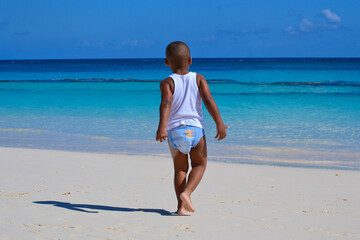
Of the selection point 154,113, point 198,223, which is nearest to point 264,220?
point 198,223

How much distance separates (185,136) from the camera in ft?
11.6

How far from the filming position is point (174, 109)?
358 centimetres

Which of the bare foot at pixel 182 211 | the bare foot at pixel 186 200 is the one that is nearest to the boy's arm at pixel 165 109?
the bare foot at pixel 186 200

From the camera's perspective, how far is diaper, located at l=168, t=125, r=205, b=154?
11.6ft

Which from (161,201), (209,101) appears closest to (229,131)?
(161,201)

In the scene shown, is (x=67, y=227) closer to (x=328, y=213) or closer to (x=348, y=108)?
(x=328, y=213)
